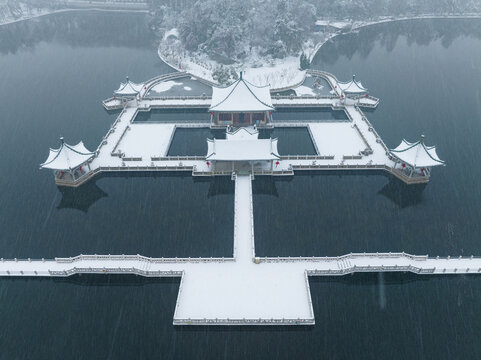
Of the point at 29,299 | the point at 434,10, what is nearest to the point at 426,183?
the point at 29,299

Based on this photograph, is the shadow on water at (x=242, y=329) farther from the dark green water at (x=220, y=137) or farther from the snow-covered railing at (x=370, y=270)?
the dark green water at (x=220, y=137)

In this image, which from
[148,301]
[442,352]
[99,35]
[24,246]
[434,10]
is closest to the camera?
[442,352]

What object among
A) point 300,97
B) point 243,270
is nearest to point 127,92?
point 300,97

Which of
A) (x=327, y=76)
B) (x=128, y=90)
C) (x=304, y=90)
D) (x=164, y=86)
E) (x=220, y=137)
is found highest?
(x=327, y=76)

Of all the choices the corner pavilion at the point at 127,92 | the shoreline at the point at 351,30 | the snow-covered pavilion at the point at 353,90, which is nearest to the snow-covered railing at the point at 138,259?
the corner pavilion at the point at 127,92

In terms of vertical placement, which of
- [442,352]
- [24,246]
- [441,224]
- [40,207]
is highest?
[40,207]

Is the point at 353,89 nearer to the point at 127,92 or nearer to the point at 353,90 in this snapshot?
the point at 353,90

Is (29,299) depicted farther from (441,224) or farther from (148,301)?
(441,224)

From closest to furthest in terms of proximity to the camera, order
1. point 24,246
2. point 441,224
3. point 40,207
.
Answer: point 24,246 < point 441,224 < point 40,207
